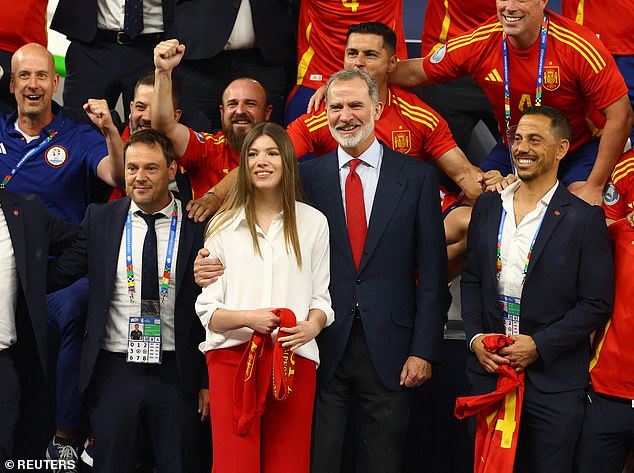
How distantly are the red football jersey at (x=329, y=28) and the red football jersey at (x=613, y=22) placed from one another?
40.3 inches

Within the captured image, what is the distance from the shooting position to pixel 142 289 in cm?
421

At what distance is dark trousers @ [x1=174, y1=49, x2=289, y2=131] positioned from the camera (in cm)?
571

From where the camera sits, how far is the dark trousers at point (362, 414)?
3.96 metres

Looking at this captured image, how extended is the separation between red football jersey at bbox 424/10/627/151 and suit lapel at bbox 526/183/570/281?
918 millimetres

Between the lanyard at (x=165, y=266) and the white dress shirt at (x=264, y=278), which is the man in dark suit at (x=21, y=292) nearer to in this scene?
the lanyard at (x=165, y=266)

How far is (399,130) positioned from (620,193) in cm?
109

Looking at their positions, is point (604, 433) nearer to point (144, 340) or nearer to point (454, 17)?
point (144, 340)

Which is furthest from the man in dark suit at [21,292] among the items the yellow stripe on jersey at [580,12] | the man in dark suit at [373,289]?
the yellow stripe on jersey at [580,12]

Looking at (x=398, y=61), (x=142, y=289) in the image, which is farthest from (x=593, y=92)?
(x=142, y=289)

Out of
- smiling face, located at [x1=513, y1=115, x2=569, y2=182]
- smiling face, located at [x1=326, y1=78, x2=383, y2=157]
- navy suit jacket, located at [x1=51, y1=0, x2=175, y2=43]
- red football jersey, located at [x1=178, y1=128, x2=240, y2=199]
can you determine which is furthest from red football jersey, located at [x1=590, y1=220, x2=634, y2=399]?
navy suit jacket, located at [x1=51, y1=0, x2=175, y2=43]

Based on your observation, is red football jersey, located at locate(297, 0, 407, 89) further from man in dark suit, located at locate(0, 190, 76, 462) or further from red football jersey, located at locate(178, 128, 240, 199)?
man in dark suit, located at locate(0, 190, 76, 462)

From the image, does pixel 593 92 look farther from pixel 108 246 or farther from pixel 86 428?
pixel 86 428

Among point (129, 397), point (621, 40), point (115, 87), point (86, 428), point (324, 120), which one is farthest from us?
point (115, 87)

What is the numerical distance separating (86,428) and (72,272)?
2.38 feet
